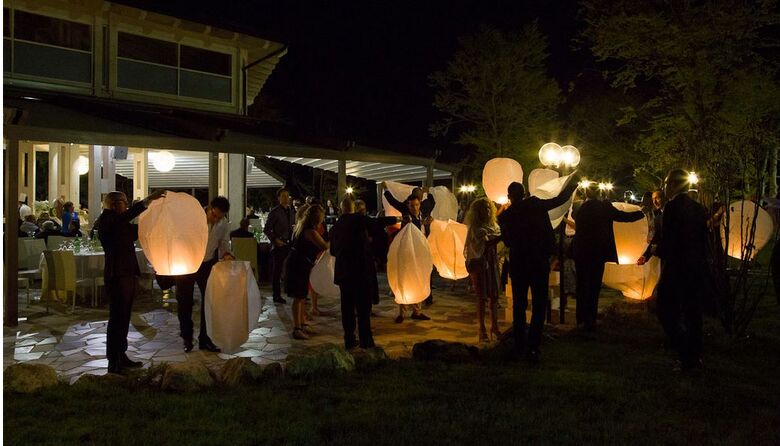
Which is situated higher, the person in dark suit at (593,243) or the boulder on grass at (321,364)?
the person in dark suit at (593,243)

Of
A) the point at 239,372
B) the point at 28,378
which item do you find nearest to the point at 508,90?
the point at 239,372

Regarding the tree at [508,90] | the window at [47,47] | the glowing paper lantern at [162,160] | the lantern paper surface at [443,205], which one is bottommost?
the lantern paper surface at [443,205]

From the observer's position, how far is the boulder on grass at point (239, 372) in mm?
4938

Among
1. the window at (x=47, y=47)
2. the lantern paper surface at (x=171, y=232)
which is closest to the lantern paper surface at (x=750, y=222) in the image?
the lantern paper surface at (x=171, y=232)

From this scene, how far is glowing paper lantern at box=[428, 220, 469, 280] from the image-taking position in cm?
744

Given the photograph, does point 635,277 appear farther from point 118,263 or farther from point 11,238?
point 11,238

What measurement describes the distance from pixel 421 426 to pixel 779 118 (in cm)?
1465

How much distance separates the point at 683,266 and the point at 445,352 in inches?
87.5

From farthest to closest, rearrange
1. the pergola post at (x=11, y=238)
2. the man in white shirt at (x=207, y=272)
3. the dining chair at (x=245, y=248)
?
the dining chair at (x=245, y=248) → the pergola post at (x=11, y=238) → the man in white shirt at (x=207, y=272)

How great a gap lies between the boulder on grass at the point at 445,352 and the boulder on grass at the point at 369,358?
358 millimetres

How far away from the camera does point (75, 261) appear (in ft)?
28.6

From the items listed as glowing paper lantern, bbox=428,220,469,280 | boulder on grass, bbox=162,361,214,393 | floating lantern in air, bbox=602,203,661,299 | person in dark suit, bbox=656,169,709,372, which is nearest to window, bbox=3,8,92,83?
glowing paper lantern, bbox=428,220,469,280

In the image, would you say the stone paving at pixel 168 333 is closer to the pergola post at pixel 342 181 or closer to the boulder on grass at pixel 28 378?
the boulder on grass at pixel 28 378

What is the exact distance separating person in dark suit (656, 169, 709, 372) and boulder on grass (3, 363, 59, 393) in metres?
5.18
